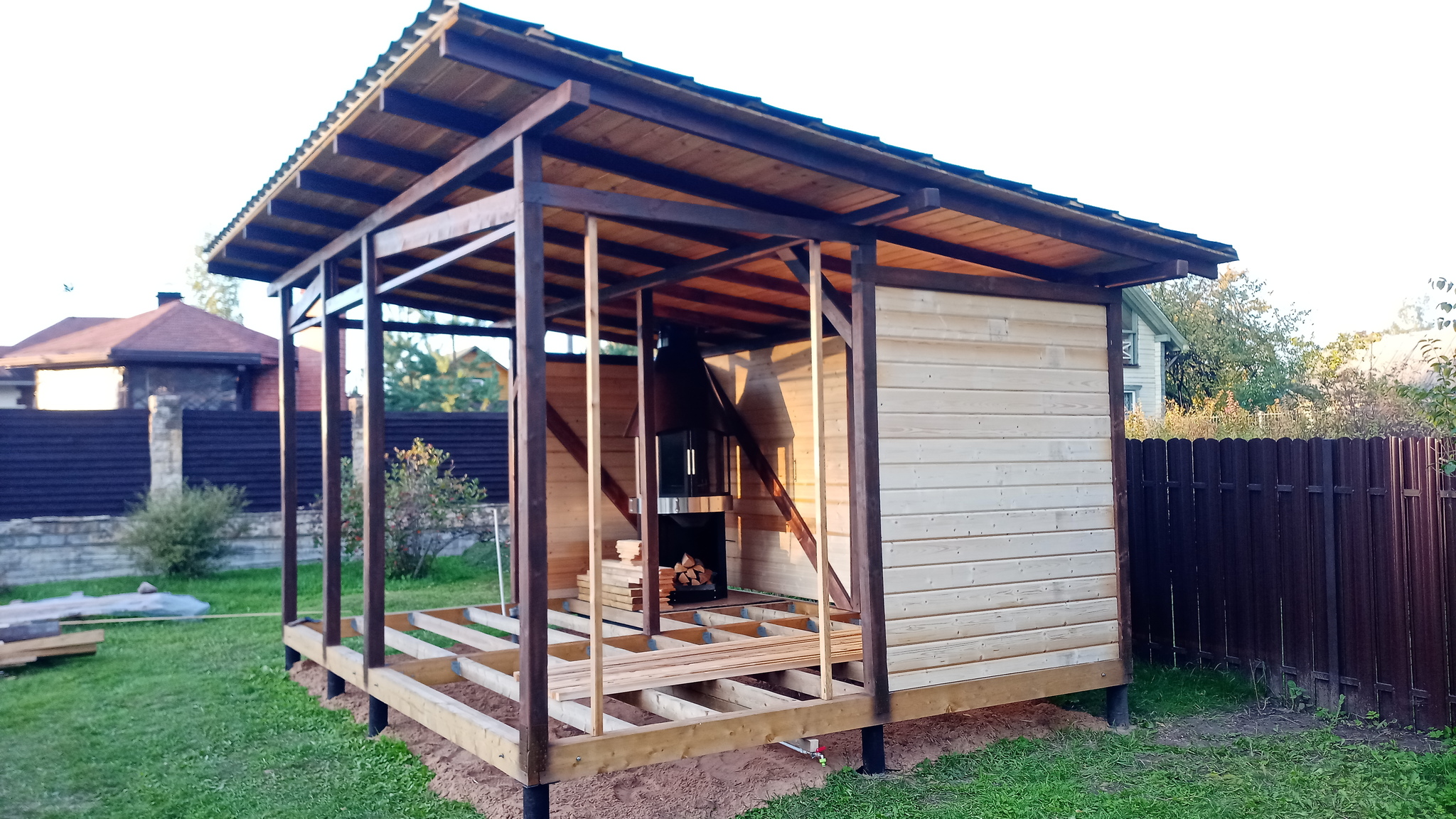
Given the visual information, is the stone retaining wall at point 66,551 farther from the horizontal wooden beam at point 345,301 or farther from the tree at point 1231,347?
the tree at point 1231,347

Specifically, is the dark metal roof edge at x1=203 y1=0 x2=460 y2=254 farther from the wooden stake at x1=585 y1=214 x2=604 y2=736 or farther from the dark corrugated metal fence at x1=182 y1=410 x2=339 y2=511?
the dark corrugated metal fence at x1=182 y1=410 x2=339 y2=511

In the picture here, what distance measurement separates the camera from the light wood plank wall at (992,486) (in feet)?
16.9

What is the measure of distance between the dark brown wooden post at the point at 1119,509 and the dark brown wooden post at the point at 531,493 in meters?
3.50

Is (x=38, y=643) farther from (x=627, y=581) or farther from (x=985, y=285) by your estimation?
(x=985, y=285)

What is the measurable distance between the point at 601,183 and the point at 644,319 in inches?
82.9

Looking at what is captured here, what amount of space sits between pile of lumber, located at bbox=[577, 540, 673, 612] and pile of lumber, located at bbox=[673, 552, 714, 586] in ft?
0.38

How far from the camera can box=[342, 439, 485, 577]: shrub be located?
1223cm

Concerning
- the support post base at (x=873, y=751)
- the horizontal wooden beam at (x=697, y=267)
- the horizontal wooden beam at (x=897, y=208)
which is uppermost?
the horizontal wooden beam at (x=897, y=208)

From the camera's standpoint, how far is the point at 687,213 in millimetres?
4480

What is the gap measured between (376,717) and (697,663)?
1.99 meters

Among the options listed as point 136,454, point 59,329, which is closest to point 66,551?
point 136,454

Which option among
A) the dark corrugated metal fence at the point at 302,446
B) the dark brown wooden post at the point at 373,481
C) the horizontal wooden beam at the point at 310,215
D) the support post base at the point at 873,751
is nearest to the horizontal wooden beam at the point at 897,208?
the support post base at the point at 873,751

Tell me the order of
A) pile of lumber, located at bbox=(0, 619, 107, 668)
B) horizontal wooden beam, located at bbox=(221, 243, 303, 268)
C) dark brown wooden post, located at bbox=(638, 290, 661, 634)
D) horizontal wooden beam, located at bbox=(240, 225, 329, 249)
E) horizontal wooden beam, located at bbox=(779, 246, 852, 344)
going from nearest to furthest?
horizontal wooden beam, located at bbox=(779, 246, 852, 344) < horizontal wooden beam, located at bbox=(240, 225, 329, 249) < dark brown wooden post, located at bbox=(638, 290, 661, 634) < horizontal wooden beam, located at bbox=(221, 243, 303, 268) < pile of lumber, located at bbox=(0, 619, 107, 668)

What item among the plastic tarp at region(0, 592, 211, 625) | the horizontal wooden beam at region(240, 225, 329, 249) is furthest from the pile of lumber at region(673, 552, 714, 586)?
the plastic tarp at region(0, 592, 211, 625)
